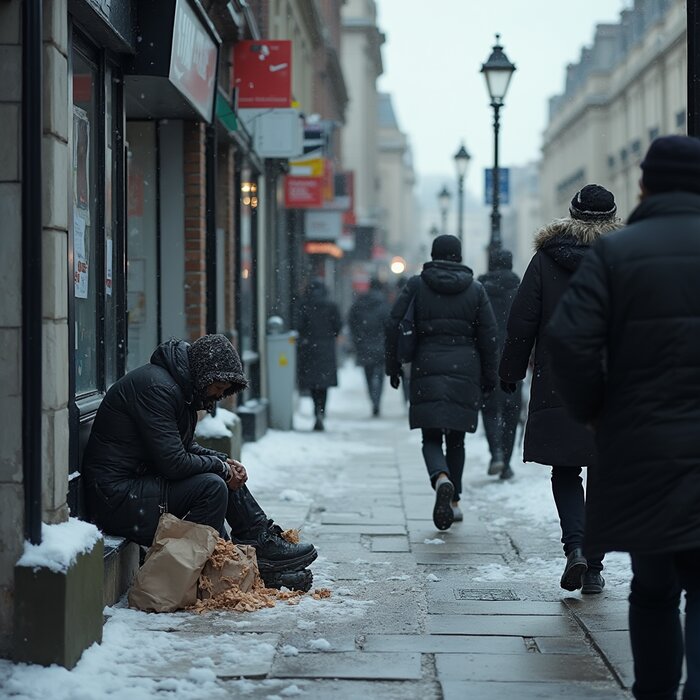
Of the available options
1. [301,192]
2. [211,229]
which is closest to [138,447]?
[211,229]

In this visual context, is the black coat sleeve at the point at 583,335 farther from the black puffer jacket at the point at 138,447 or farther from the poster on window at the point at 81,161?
the poster on window at the point at 81,161

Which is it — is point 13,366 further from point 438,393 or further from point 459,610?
point 438,393

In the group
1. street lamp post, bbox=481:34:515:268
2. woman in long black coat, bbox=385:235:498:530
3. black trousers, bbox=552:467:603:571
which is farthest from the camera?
street lamp post, bbox=481:34:515:268

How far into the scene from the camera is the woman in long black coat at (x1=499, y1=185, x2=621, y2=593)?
264 inches

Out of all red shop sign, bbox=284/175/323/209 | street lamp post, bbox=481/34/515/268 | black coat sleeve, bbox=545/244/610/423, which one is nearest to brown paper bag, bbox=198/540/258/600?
black coat sleeve, bbox=545/244/610/423

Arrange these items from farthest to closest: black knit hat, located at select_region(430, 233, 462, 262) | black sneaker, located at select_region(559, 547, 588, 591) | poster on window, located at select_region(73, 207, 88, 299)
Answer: black knit hat, located at select_region(430, 233, 462, 262) → poster on window, located at select_region(73, 207, 88, 299) → black sneaker, located at select_region(559, 547, 588, 591)

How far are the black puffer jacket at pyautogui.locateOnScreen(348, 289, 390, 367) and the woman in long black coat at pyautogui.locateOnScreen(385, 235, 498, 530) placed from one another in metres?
10.3

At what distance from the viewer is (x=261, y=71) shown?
1404 cm

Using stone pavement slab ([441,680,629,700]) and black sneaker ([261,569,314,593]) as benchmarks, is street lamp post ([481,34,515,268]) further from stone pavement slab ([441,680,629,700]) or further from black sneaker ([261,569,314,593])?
stone pavement slab ([441,680,629,700])

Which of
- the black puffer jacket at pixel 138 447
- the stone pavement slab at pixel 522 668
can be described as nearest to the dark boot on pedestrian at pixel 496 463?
the black puffer jacket at pixel 138 447

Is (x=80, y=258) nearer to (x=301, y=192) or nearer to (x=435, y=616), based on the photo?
(x=435, y=616)

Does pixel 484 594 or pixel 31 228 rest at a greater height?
pixel 31 228

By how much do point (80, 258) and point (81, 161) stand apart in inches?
21.6

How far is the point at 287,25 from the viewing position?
22.5 m
